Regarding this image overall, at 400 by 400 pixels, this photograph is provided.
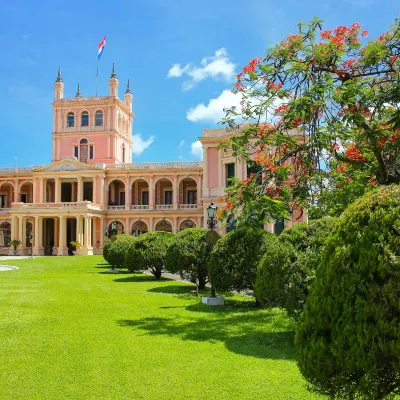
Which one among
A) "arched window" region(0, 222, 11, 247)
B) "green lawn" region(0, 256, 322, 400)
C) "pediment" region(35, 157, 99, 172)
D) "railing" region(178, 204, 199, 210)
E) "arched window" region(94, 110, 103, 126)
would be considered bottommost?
"green lawn" region(0, 256, 322, 400)

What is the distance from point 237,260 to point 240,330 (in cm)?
296

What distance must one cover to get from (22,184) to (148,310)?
4409 cm

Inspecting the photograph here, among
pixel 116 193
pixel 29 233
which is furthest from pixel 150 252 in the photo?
pixel 29 233

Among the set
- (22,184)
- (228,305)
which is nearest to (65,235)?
(22,184)

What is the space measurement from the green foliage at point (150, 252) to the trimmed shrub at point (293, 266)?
33.1ft

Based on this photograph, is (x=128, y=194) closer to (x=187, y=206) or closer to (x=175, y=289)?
(x=187, y=206)

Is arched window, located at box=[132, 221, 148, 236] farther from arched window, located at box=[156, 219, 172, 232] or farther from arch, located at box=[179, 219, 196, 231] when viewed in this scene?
arch, located at box=[179, 219, 196, 231]

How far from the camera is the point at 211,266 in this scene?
11273mm

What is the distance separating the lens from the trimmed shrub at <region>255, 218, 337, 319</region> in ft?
23.8

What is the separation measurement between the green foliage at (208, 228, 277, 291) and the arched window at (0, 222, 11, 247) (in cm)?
4376

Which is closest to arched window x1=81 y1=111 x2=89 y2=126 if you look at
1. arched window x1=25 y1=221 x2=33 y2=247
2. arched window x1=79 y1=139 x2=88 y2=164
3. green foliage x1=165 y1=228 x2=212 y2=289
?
arched window x1=79 y1=139 x2=88 y2=164

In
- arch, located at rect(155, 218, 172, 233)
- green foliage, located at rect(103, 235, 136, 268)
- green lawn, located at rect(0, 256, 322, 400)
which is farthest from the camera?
arch, located at rect(155, 218, 172, 233)

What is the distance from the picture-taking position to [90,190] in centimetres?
5012

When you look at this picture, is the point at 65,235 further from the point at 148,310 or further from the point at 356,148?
the point at 356,148
